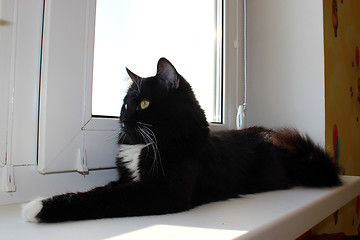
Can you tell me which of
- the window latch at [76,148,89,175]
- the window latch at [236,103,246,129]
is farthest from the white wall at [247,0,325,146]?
the window latch at [76,148,89,175]

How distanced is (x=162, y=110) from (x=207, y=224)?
349 mm

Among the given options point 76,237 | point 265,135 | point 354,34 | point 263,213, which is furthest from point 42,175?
point 354,34

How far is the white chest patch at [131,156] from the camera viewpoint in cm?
81

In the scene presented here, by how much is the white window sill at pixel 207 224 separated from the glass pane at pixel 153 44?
46 cm

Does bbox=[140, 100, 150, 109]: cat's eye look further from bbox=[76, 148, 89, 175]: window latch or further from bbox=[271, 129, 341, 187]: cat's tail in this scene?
bbox=[271, 129, 341, 187]: cat's tail

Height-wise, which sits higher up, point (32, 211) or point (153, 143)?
point (153, 143)

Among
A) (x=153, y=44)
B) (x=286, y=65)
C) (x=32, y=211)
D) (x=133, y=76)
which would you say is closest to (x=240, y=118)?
(x=286, y=65)

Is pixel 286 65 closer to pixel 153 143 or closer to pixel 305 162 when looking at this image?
pixel 305 162

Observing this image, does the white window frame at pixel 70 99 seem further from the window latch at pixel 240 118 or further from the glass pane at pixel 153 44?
the window latch at pixel 240 118

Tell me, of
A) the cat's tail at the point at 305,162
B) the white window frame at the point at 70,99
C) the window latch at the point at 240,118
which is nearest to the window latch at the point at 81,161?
the white window frame at the point at 70,99

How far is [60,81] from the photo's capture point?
2.61 ft

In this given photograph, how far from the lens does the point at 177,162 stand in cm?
73

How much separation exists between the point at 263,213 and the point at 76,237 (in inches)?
16.9

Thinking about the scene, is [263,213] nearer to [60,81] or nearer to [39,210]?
[39,210]
